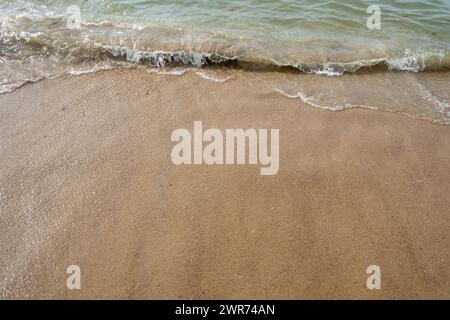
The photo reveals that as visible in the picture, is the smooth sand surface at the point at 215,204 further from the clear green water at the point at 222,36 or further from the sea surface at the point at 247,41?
the clear green water at the point at 222,36

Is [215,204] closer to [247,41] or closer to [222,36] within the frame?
[247,41]

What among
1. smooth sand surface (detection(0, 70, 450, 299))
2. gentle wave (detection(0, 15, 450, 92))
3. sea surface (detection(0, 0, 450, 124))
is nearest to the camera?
smooth sand surface (detection(0, 70, 450, 299))

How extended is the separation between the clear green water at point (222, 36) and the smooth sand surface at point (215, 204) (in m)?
1.10

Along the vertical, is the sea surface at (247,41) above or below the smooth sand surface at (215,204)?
above

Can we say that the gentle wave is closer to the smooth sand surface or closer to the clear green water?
the clear green water

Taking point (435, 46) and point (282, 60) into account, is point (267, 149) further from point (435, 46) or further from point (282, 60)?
point (435, 46)

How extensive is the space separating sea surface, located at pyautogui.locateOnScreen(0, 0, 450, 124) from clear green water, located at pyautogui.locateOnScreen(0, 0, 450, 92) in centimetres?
2

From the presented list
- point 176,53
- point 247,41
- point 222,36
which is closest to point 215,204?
point 176,53

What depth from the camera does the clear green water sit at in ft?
17.4

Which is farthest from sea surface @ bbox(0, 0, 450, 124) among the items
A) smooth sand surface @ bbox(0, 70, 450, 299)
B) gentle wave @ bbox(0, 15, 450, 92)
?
smooth sand surface @ bbox(0, 70, 450, 299)

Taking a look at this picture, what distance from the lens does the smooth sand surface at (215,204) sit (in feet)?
9.09

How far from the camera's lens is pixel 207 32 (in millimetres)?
5969

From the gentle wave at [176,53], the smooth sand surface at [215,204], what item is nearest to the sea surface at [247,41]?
the gentle wave at [176,53]
